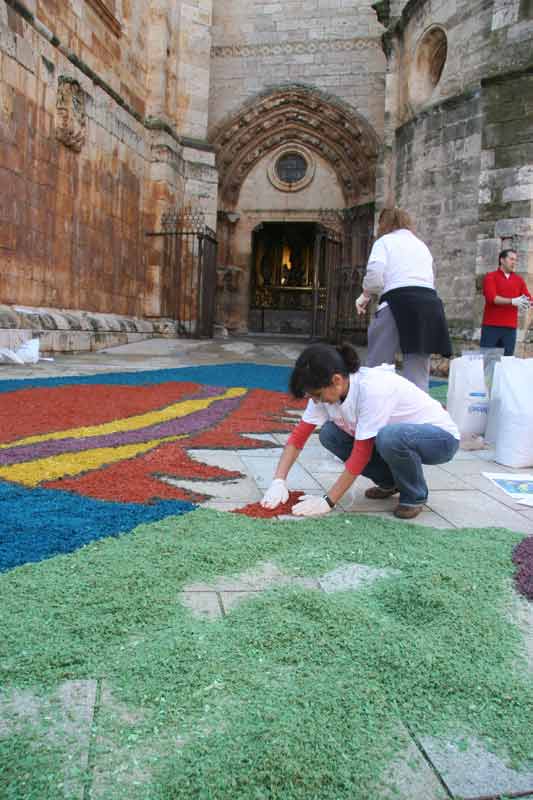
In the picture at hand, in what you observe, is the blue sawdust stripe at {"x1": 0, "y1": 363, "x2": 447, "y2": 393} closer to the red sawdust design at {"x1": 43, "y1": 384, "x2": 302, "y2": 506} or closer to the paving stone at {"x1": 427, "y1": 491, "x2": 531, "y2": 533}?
the red sawdust design at {"x1": 43, "y1": 384, "x2": 302, "y2": 506}

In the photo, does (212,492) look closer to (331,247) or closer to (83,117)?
(83,117)

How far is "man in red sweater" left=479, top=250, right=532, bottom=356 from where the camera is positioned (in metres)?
6.06

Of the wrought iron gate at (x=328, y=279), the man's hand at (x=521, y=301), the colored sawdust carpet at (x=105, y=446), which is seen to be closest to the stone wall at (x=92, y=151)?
the wrought iron gate at (x=328, y=279)

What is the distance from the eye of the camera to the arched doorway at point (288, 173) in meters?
16.8

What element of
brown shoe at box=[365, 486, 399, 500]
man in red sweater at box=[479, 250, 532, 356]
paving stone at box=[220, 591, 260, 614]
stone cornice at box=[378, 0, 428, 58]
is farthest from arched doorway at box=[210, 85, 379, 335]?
paving stone at box=[220, 591, 260, 614]

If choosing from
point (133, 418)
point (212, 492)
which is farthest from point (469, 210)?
point (212, 492)

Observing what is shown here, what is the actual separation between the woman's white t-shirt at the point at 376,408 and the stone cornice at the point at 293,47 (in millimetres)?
16268

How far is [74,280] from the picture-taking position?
1070 centimetres

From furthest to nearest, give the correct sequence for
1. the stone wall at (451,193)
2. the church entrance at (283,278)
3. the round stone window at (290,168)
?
1. the church entrance at (283,278)
2. the round stone window at (290,168)
3. the stone wall at (451,193)

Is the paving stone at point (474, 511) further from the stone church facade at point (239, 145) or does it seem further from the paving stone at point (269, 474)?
the stone church facade at point (239, 145)

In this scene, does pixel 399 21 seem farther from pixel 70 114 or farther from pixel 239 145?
pixel 70 114

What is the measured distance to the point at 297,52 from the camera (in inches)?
667

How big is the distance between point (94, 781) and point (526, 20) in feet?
35.5

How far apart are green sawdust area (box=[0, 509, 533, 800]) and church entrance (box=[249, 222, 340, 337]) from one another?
64.9ft
